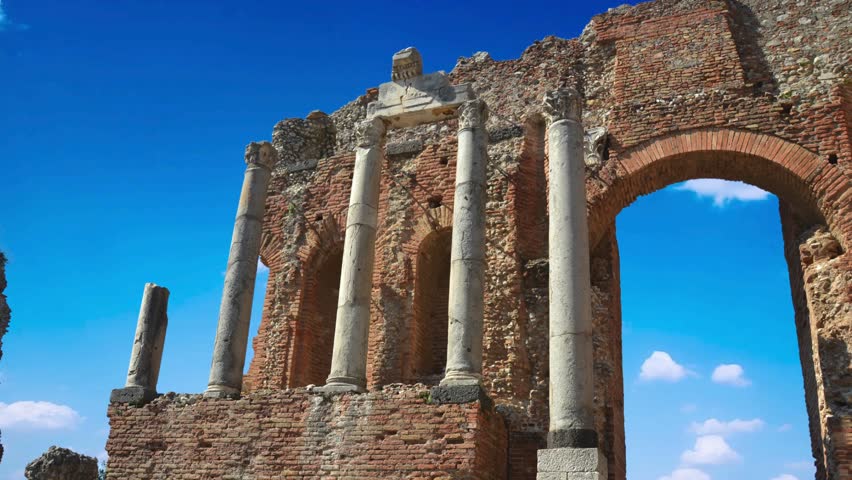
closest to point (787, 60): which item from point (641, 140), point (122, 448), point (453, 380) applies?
point (641, 140)

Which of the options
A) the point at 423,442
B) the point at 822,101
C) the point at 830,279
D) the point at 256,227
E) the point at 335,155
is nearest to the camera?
the point at 423,442

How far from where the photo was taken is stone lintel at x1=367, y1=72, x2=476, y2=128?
43.8 feet

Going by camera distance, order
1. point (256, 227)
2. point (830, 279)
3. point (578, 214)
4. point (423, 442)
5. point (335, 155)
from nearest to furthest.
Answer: point (423, 442) < point (578, 214) < point (830, 279) < point (256, 227) < point (335, 155)

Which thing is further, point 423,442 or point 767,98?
point 767,98

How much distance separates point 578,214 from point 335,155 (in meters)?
7.15

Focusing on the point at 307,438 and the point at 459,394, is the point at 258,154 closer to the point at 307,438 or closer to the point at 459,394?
the point at 307,438

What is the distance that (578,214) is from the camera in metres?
11.4

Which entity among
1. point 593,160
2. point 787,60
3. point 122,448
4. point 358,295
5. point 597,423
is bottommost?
point 122,448

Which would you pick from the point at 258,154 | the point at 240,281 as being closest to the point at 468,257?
the point at 240,281

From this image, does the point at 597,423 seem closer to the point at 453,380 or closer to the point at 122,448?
the point at 453,380

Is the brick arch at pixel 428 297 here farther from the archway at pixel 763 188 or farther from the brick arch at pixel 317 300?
the archway at pixel 763 188

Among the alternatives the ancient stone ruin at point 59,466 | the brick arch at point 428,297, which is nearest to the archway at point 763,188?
the brick arch at point 428,297

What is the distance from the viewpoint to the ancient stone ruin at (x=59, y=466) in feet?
38.8

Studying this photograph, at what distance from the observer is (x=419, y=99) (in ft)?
44.7
